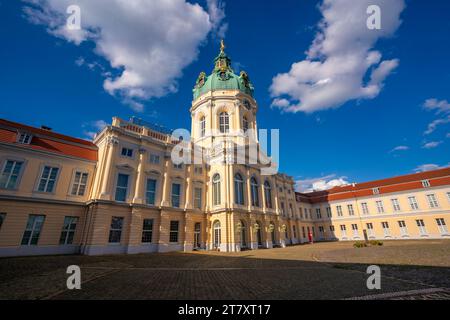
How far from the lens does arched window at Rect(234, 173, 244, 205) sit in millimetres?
26288

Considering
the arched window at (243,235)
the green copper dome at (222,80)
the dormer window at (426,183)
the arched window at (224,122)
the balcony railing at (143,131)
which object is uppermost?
the green copper dome at (222,80)

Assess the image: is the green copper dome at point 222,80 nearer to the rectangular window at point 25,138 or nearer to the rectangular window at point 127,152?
the rectangular window at point 127,152

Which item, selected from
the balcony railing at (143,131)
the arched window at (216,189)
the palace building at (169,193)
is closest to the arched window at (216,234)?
the palace building at (169,193)

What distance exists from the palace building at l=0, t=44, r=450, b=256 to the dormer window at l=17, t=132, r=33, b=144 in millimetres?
68

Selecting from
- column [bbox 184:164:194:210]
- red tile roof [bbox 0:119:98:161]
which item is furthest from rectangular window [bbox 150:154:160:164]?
red tile roof [bbox 0:119:98:161]

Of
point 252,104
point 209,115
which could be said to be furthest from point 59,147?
point 252,104

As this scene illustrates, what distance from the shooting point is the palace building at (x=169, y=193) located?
17.5 m

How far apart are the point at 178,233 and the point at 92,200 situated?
9283 mm

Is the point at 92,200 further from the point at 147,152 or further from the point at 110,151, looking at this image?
the point at 147,152

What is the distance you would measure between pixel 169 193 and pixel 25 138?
541 inches

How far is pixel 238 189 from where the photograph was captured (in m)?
27.0

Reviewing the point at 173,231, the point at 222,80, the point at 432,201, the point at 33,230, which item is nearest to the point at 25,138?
the point at 33,230

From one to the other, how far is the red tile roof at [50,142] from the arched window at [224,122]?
59.8 ft

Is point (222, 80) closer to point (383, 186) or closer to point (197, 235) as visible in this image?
point (197, 235)
